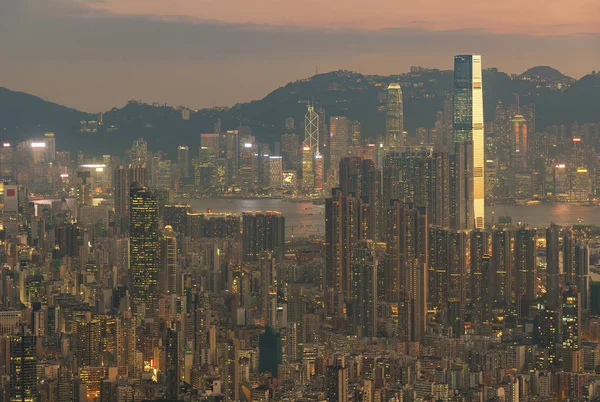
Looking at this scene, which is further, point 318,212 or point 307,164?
point 307,164

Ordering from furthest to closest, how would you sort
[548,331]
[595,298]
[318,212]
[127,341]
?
[318,212] → [595,298] → [548,331] → [127,341]

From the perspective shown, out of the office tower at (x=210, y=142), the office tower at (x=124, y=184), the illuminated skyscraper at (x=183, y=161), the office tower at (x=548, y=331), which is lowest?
the office tower at (x=548, y=331)

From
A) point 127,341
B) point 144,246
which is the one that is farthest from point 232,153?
point 127,341

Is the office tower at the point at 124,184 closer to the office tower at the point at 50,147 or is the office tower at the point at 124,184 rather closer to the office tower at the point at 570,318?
the office tower at the point at 50,147

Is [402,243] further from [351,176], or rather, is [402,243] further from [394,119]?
[394,119]

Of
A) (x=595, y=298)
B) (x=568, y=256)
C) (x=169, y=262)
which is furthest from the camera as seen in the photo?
(x=568, y=256)

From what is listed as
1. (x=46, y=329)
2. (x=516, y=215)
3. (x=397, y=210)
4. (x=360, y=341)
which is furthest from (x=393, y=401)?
(x=516, y=215)

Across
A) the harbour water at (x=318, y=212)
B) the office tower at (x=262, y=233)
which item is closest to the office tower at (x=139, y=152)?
the harbour water at (x=318, y=212)

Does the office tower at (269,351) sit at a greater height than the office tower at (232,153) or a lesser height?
lesser

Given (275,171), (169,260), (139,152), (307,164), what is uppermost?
(139,152)
